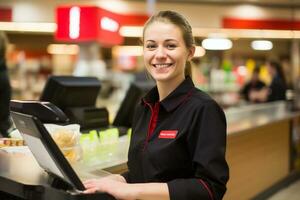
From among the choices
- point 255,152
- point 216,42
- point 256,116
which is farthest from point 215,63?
point 255,152

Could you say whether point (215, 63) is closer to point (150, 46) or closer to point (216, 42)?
point (216, 42)

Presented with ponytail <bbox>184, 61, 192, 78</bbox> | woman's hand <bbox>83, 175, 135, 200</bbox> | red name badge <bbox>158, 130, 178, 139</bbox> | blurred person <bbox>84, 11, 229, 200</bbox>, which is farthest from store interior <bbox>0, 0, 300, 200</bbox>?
woman's hand <bbox>83, 175, 135, 200</bbox>

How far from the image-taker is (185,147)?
1630 millimetres

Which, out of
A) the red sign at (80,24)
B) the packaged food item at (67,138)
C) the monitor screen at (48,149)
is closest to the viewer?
the monitor screen at (48,149)

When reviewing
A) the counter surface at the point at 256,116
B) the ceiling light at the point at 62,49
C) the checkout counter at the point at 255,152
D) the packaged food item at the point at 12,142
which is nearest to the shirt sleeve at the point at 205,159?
the checkout counter at the point at 255,152

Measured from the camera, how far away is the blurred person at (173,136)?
5.11ft

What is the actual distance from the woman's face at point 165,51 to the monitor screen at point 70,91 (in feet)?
4.06

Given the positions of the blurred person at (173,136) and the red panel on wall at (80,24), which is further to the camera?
the red panel on wall at (80,24)

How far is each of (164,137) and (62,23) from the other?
4668 millimetres

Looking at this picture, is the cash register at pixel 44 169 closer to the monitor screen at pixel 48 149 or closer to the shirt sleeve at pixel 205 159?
the monitor screen at pixel 48 149

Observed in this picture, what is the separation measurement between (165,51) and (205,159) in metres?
0.42

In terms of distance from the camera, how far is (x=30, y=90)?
12.1m

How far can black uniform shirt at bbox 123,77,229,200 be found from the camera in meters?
1.56

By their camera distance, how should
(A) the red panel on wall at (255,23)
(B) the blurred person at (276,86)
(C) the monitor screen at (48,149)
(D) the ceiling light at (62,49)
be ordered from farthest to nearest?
1. (D) the ceiling light at (62,49)
2. (A) the red panel on wall at (255,23)
3. (B) the blurred person at (276,86)
4. (C) the monitor screen at (48,149)
